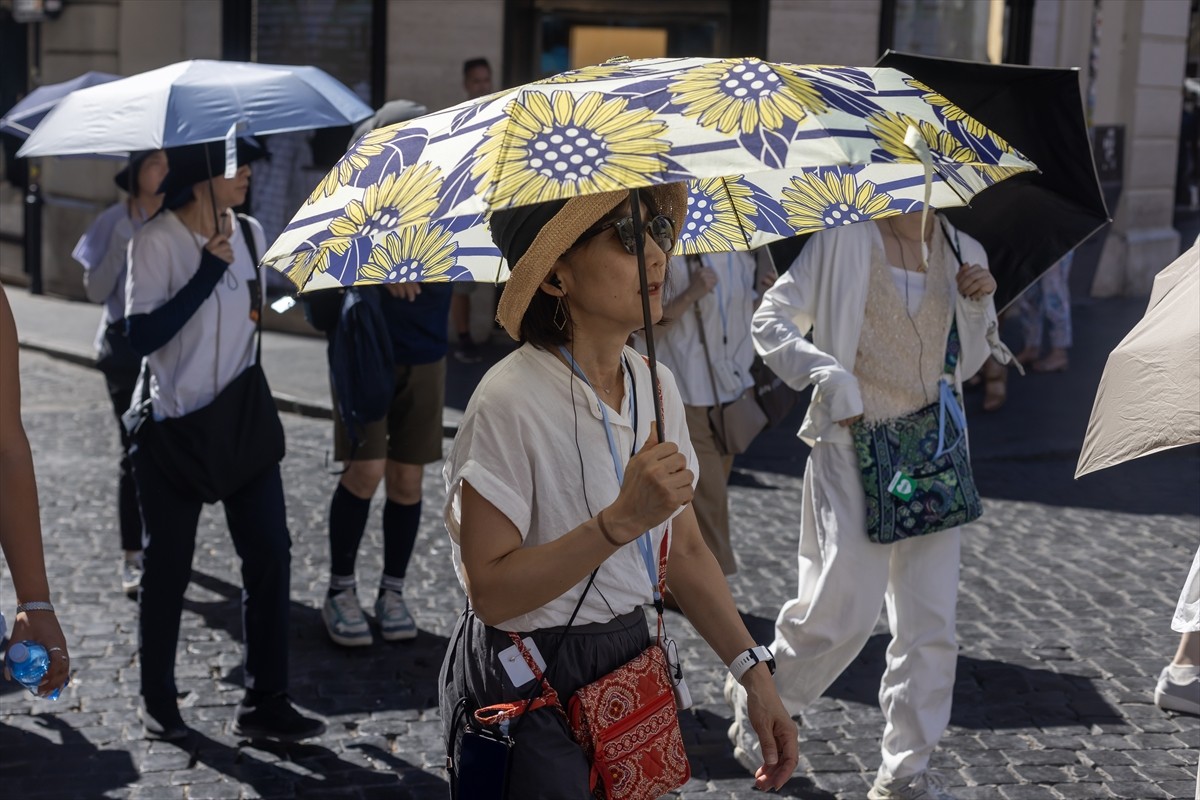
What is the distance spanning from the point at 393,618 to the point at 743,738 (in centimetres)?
171

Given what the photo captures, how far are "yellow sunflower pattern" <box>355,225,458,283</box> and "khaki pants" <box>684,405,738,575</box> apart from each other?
334 centimetres

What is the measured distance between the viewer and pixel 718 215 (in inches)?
139

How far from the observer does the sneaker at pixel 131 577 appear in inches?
257

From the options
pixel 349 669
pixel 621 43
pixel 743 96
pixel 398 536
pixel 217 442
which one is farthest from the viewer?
pixel 621 43

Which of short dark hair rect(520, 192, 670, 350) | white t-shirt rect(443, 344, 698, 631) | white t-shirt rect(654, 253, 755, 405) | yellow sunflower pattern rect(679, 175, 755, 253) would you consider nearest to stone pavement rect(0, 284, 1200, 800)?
white t-shirt rect(654, 253, 755, 405)

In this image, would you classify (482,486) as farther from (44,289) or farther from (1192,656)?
(44,289)

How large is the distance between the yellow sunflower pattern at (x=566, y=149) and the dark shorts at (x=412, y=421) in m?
3.63

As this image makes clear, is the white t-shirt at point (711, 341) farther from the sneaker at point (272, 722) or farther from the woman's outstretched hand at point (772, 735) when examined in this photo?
the woman's outstretched hand at point (772, 735)

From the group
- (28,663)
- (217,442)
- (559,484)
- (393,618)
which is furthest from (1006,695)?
(28,663)

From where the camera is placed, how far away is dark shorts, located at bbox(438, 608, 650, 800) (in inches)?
106

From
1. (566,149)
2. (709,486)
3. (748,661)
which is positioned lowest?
(709,486)

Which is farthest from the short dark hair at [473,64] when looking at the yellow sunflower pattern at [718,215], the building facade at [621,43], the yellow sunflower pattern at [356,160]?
the yellow sunflower pattern at [356,160]

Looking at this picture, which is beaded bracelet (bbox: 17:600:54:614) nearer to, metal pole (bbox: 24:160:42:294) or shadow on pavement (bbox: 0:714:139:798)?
shadow on pavement (bbox: 0:714:139:798)

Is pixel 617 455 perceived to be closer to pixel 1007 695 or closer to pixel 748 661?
pixel 748 661
